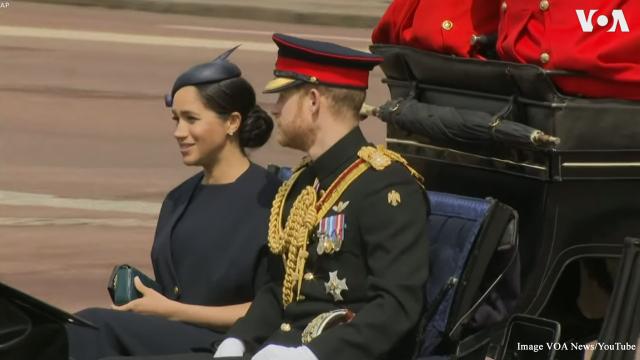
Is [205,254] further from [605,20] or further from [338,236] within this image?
[605,20]

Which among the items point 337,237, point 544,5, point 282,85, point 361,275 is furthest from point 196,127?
point 544,5

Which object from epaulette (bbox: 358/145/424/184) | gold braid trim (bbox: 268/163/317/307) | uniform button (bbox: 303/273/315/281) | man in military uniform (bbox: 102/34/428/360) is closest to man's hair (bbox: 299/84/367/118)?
man in military uniform (bbox: 102/34/428/360)

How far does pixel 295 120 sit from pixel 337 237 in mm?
336

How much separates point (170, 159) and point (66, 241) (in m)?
2.55

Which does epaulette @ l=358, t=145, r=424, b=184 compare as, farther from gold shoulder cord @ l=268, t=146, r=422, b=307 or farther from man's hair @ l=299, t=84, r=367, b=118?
man's hair @ l=299, t=84, r=367, b=118

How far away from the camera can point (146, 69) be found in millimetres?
15109

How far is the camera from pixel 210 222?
4562 millimetres

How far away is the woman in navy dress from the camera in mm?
4375

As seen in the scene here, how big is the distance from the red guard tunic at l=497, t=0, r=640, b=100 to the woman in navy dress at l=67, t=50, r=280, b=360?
87 cm

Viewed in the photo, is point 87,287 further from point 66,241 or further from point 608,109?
point 608,109

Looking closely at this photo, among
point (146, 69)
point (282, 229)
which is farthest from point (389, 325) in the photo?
point (146, 69)

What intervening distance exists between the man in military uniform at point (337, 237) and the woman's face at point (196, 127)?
40 centimetres

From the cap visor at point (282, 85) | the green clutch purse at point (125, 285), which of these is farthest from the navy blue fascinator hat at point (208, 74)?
the green clutch purse at point (125, 285)

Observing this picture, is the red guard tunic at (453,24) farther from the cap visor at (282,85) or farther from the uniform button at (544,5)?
the cap visor at (282,85)
